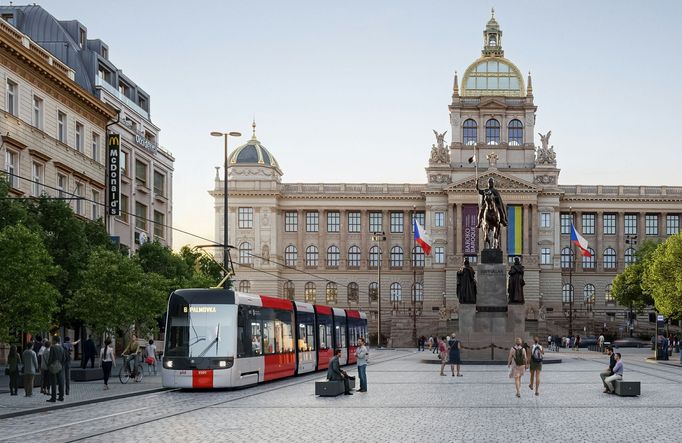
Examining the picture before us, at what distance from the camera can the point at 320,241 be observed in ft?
495

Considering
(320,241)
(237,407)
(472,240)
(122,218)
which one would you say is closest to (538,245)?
(472,240)

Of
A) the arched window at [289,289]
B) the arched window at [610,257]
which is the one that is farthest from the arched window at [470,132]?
the arched window at [289,289]

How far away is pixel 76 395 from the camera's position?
120 ft

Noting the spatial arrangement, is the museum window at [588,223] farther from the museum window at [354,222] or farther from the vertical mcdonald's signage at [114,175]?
the vertical mcdonald's signage at [114,175]

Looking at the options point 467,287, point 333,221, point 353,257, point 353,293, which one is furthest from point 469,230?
point 467,287

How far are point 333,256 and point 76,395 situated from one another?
114781 millimetres

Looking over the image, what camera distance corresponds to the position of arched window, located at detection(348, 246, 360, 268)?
15075 centimetres

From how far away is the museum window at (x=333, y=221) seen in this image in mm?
151125

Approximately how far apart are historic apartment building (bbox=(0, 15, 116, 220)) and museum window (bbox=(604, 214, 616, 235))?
9088cm

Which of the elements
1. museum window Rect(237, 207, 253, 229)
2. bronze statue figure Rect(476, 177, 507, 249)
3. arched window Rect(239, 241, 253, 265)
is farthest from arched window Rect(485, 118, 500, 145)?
bronze statue figure Rect(476, 177, 507, 249)

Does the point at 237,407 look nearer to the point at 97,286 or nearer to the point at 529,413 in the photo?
the point at 529,413

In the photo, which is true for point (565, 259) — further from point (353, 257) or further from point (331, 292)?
point (331, 292)

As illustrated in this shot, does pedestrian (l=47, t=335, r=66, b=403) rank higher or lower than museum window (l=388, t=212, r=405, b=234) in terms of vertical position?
lower

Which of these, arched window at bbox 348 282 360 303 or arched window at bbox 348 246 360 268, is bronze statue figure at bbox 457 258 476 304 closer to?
arched window at bbox 348 282 360 303
